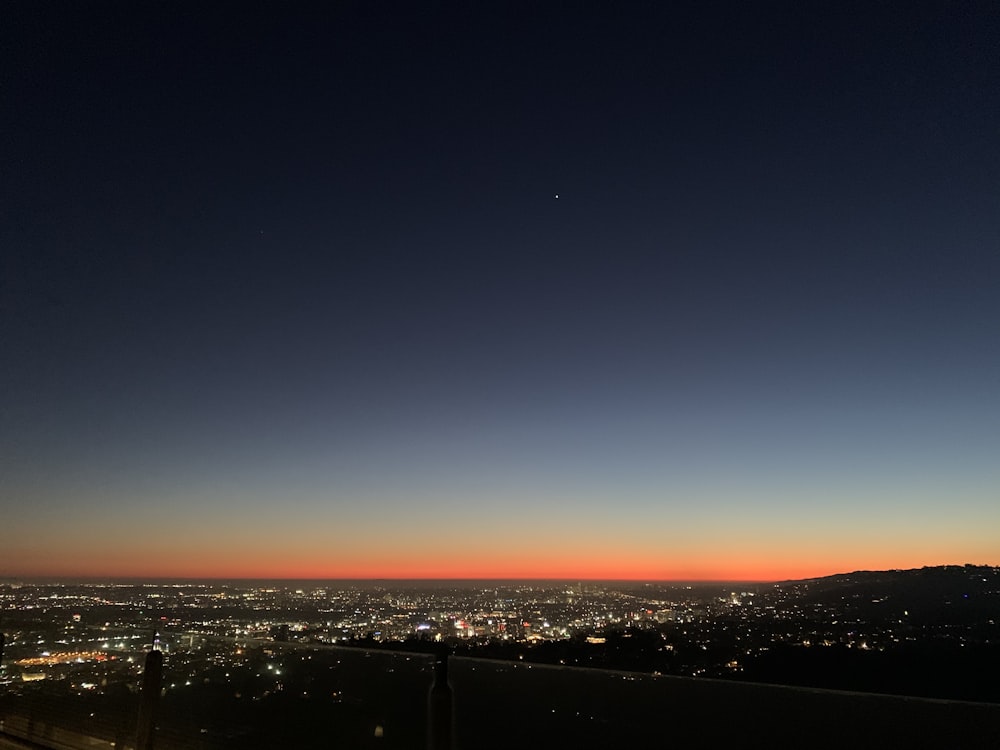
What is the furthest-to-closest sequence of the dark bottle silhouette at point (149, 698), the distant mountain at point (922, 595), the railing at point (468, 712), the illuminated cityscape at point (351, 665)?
the distant mountain at point (922, 595) → the dark bottle silhouette at point (149, 698) → the illuminated cityscape at point (351, 665) → the railing at point (468, 712)

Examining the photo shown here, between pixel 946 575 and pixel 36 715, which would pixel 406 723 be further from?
pixel 946 575

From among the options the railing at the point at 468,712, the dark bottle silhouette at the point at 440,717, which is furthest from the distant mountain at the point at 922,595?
the dark bottle silhouette at the point at 440,717

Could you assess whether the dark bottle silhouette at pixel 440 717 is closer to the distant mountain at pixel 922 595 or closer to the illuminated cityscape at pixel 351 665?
the illuminated cityscape at pixel 351 665

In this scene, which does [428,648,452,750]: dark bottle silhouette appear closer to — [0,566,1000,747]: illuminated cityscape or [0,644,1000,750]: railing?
[0,644,1000,750]: railing

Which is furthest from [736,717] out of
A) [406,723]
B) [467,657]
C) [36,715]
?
[36,715]

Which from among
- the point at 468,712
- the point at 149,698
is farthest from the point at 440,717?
the point at 149,698
